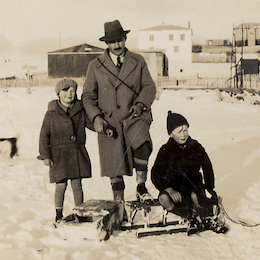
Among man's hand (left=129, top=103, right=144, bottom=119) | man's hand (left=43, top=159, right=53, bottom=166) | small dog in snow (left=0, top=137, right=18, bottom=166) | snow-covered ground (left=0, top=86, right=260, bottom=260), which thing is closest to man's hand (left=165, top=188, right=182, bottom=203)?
snow-covered ground (left=0, top=86, right=260, bottom=260)

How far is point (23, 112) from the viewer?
7.41 m

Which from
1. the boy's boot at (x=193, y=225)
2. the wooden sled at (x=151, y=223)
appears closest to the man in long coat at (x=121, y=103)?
the wooden sled at (x=151, y=223)

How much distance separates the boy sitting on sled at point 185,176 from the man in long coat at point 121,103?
0.67 ft

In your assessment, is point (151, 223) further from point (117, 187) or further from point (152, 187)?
point (152, 187)

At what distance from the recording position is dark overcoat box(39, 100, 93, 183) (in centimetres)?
279

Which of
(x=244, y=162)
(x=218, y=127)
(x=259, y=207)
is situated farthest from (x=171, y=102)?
(x=259, y=207)

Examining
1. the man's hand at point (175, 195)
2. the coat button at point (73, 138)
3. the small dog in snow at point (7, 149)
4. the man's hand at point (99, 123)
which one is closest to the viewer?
the man's hand at point (175, 195)

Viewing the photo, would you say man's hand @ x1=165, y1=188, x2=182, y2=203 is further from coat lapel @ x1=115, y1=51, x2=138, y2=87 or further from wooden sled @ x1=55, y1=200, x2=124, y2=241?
coat lapel @ x1=115, y1=51, x2=138, y2=87

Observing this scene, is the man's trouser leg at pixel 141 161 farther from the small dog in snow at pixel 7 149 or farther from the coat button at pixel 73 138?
the small dog in snow at pixel 7 149

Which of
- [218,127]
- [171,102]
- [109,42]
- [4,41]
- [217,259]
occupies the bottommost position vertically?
[217,259]

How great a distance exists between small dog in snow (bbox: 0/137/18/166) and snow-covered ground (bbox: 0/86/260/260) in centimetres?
12

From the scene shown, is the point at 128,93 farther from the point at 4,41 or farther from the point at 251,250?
the point at 4,41

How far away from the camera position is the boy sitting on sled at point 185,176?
2.65m

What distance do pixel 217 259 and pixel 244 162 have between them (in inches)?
103
